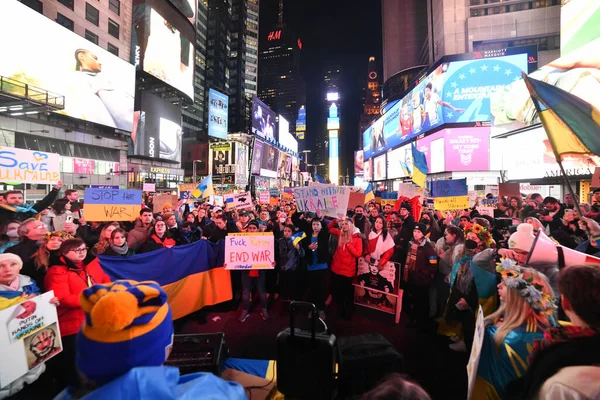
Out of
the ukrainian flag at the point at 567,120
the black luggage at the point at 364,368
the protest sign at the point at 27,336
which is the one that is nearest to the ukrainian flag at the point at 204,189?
the protest sign at the point at 27,336

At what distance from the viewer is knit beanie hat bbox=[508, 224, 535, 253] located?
311 cm

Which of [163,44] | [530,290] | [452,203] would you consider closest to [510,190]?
[452,203]

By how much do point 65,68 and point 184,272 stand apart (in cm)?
2451

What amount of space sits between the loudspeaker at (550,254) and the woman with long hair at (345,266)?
2871 mm

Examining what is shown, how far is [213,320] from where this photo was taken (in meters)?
5.36

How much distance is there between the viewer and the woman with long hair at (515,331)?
2125 millimetres

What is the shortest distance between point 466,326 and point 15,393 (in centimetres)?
583

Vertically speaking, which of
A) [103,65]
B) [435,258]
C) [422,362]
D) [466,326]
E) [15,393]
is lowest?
[422,362]

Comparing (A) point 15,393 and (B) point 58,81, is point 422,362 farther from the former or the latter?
(B) point 58,81

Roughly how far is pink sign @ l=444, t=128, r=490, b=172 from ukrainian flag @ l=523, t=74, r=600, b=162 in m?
29.7

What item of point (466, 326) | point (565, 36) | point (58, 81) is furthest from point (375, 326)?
point (58, 81)

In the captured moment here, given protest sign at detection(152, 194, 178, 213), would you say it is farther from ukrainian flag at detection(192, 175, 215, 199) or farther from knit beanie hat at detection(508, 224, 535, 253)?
knit beanie hat at detection(508, 224, 535, 253)

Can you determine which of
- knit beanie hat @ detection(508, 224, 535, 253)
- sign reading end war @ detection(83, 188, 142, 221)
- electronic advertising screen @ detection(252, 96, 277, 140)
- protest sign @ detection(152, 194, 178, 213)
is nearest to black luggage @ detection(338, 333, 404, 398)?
knit beanie hat @ detection(508, 224, 535, 253)

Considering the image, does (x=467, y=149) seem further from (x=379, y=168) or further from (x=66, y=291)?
(x=66, y=291)
